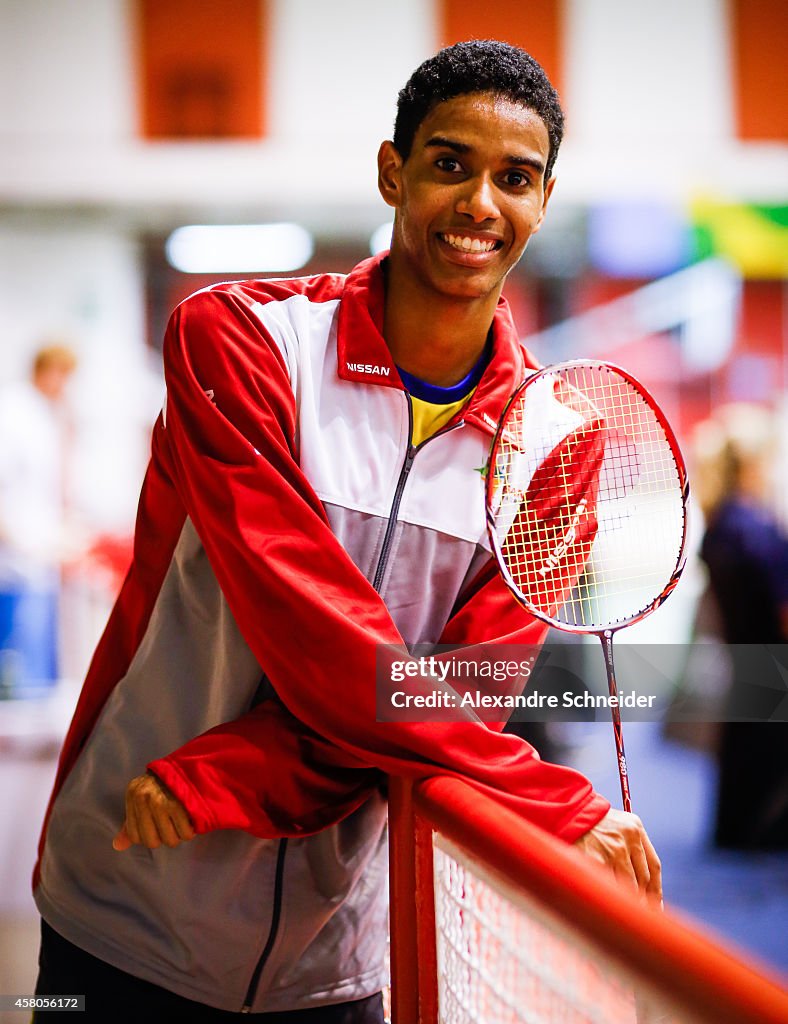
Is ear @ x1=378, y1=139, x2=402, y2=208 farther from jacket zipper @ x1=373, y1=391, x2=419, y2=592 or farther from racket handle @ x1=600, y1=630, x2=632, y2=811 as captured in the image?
racket handle @ x1=600, y1=630, x2=632, y2=811

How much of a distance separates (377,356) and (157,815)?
19.6 inches

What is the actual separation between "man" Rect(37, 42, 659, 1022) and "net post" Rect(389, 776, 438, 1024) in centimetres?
10

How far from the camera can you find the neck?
47.4 inches

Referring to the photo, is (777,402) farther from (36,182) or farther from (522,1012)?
(522,1012)

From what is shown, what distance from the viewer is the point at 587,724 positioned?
14.3 ft

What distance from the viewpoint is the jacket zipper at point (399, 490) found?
116 cm

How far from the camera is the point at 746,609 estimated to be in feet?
13.0

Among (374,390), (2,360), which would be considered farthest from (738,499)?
(374,390)

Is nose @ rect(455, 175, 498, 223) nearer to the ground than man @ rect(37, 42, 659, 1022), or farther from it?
farther from it

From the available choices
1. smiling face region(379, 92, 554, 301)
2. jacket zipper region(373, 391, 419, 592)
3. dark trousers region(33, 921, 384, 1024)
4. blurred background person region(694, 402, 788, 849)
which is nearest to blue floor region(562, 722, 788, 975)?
→ blurred background person region(694, 402, 788, 849)

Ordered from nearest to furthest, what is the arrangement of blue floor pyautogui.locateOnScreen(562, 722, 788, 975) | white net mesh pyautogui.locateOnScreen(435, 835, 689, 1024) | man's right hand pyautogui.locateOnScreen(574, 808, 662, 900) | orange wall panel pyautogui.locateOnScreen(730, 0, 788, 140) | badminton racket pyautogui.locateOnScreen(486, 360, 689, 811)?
white net mesh pyautogui.locateOnScreen(435, 835, 689, 1024) < man's right hand pyautogui.locateOnScreen(574, 808, 662, 900) < badminton racket pyautogui.locateOnScreen(486, 360, 689, 811) < blue floor pyautogui.locateOnScreen(562, 722, 788, 975) < orange wall panel pyautogui.locateOnScreen(730, 0, 788, 140)

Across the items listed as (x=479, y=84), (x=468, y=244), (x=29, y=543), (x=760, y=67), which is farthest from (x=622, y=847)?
(x=760, y=67)

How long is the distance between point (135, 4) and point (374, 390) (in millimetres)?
3231

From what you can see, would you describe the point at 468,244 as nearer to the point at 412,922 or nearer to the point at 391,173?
the point at 391,173
